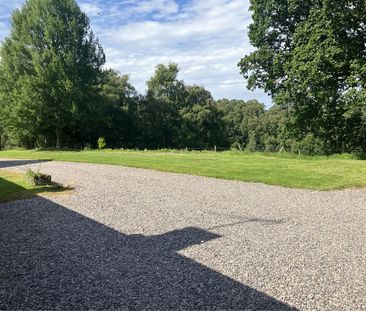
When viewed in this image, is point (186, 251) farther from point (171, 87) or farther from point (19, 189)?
point (171, 87)

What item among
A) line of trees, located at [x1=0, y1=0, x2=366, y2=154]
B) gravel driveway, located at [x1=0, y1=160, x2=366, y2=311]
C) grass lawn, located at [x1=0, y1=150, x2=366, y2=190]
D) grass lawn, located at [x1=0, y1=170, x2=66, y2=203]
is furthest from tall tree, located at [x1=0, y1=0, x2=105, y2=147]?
gravel driveway, located at [x1=0, y1=160, x2=366, y2=311]

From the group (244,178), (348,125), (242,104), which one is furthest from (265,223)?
(242,104)

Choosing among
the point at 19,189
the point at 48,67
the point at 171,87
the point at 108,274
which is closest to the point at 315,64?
the point at 19,189

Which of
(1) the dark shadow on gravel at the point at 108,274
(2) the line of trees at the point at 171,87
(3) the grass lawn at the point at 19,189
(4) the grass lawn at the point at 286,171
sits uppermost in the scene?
(2) the line of trees at the point at 171,87

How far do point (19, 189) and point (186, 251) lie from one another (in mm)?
8584

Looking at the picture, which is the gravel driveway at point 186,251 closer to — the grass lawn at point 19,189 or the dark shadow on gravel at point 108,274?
the dark shadow on gravel at point 108,274

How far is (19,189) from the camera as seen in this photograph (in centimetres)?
1278

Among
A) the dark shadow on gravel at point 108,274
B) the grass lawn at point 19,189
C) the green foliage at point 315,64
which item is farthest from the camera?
the green foliage at point 315,64

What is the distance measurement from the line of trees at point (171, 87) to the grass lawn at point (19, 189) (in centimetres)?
1451

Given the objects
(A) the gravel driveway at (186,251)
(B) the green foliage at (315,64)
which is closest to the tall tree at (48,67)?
(B) the green foliage at (315,64)

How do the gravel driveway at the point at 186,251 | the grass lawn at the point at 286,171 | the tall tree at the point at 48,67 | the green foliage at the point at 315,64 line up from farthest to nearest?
the tall tree at the point at 48,67 < the green foliage at the point at 315,64 < the grass lawn at the point at 286,171 < the gravel driveway at the point at 186,251

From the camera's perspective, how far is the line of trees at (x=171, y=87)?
2077 cm

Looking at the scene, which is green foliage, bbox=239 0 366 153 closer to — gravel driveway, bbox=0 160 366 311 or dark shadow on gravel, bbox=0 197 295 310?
gravel driveway, bbox=0 160 366 311

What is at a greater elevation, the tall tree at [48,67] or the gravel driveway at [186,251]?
the tall tree at [48,67]
